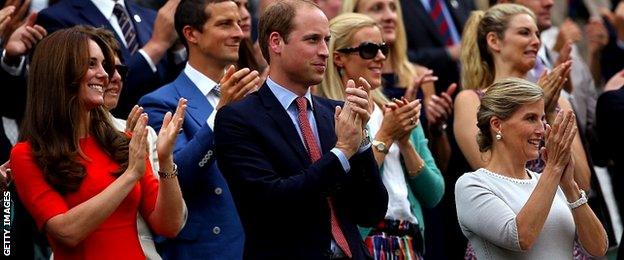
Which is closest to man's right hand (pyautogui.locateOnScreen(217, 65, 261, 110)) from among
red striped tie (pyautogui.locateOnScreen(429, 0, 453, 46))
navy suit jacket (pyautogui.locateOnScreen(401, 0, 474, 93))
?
navy suit jacket (pyautogui.locateOnScreen(401, 0, 474, 93))

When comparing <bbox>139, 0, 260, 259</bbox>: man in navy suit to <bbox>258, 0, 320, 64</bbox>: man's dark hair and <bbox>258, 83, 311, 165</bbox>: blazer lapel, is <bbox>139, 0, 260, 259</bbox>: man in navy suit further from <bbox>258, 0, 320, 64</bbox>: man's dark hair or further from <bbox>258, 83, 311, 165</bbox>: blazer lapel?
<bbox>258, 83, 311, 165</bbox>: blazer lapel

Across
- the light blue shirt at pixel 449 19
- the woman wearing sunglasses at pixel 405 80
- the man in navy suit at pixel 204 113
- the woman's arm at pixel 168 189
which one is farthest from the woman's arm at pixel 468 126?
the light blue shirt at pixel 449 19

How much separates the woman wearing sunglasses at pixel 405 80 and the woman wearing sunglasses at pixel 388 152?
0.29 metres

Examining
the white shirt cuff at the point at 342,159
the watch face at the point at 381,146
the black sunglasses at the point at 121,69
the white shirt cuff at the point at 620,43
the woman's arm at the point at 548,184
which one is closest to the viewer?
the white shirt cuff at the point at 342,159

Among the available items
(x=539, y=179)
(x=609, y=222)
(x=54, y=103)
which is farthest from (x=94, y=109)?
(x=609, y=222)

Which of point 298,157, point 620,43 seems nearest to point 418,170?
point 298,157

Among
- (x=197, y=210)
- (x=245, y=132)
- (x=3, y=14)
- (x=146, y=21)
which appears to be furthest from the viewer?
(x=146, y=21)

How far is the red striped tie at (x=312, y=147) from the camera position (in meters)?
5.65

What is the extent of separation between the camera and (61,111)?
582 cm

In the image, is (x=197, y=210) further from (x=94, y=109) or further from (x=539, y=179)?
(x=539, y=179)

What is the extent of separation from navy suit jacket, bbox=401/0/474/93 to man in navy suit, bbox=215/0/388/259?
3593mm

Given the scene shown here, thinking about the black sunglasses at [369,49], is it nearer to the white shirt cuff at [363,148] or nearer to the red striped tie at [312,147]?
the red striped tie at [312,147]

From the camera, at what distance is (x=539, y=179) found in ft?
19.2

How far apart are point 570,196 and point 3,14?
3113 millimetres
